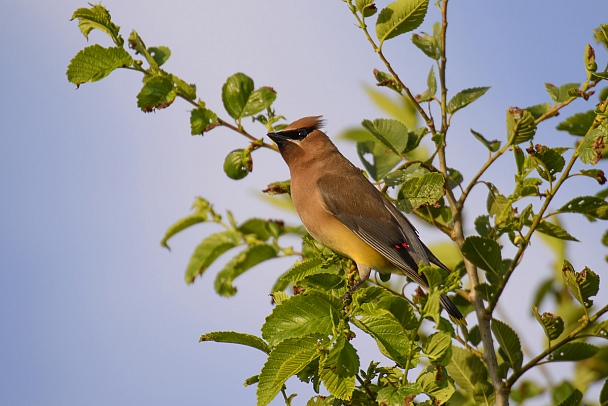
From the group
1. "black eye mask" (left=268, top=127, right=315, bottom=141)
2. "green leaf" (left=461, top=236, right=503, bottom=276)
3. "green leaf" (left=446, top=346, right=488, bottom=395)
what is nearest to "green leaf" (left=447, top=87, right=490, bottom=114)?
"green leaf" (left=461, top=236, right=503, bottom=276)

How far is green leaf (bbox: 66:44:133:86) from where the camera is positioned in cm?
341

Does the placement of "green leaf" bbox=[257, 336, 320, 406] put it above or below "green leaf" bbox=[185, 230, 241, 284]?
below

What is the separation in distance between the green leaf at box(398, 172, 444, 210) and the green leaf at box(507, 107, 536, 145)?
368 mm

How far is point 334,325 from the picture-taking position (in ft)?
7.89

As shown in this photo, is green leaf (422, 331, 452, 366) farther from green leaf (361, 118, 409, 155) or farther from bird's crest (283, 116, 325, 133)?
bird's crest (283, 116, 325, 133)

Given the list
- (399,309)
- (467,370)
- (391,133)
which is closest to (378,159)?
(391,133)

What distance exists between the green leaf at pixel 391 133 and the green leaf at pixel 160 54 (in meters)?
0.91

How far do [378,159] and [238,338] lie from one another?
125cm

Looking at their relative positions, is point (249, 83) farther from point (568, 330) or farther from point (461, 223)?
point (568, 330)

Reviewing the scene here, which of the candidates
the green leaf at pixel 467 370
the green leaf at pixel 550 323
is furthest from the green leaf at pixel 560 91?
the green leaf at pixel 467 370

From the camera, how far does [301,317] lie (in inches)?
95.1

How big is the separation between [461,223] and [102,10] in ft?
5.68

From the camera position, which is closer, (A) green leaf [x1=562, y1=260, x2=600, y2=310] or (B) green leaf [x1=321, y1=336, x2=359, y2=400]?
(B) green leaf [x1=321, y1=336, x2=359, y2=400]

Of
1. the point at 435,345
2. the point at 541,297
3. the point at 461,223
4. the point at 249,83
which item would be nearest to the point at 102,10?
the point at 249,83
